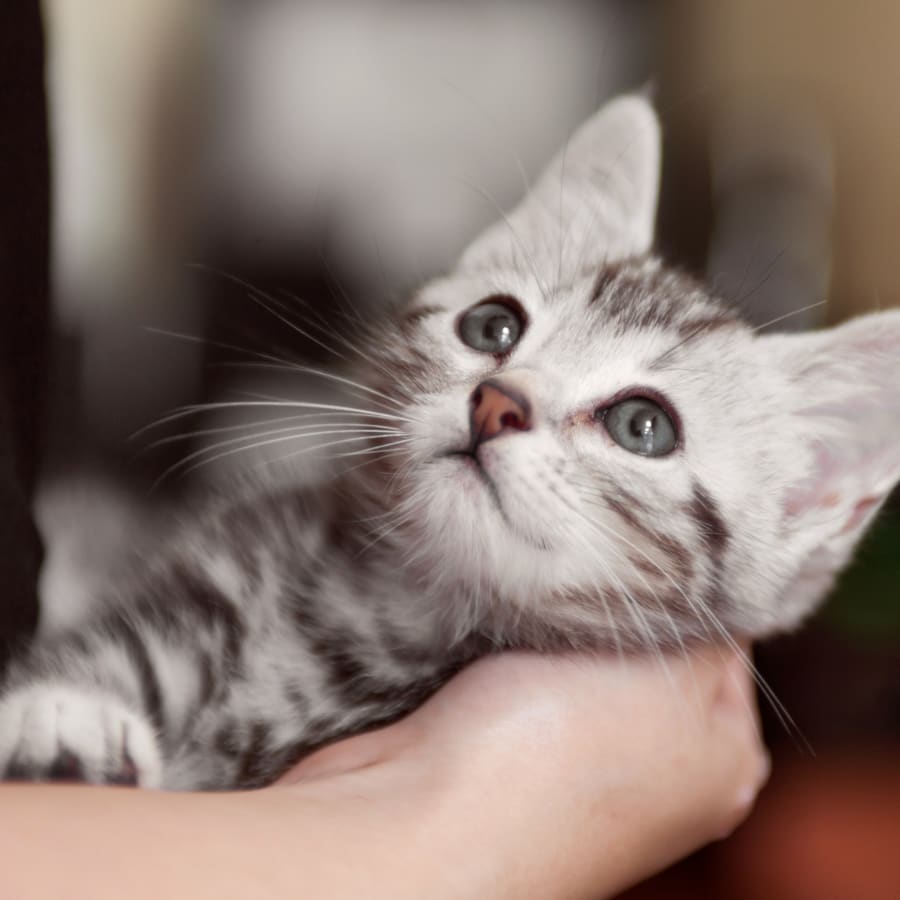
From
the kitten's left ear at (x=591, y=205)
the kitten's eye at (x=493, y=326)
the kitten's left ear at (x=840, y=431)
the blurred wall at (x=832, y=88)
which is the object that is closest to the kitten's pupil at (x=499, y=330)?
the kitten's eye at (x=493, y=326)

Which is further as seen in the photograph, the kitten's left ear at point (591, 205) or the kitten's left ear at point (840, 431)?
the kitten's left ear at point (591, 205)

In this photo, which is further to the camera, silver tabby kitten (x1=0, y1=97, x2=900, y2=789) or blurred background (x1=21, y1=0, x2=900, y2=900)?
blurred background (x1=21, y1=0, x2=900, y2=900)

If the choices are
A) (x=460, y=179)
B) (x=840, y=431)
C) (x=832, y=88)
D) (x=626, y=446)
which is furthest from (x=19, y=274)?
(x=832, y=88)

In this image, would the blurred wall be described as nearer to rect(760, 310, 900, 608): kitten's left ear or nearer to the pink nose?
rect(760, 310, 900, 608): kitten's left ear

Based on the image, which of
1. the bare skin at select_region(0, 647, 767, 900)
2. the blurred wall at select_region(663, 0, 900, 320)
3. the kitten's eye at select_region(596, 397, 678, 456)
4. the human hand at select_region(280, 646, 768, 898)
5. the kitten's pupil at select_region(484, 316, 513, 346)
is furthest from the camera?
the blurred wall at select_region(663, 0, 900, 320)

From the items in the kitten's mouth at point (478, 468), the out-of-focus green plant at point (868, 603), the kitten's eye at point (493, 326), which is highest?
the kitten's eye at point (493, 326)

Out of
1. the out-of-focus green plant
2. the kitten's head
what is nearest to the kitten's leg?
the kitten's head

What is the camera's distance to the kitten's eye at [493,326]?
96 centimetres

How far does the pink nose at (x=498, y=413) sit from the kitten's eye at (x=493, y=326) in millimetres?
156

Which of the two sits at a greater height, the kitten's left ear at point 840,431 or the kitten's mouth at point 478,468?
the kitten's left ear at point 840,431

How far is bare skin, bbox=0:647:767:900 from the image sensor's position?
559 mm

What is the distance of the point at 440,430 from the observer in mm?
833

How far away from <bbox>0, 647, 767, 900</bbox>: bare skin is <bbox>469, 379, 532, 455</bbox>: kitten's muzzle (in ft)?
0.72

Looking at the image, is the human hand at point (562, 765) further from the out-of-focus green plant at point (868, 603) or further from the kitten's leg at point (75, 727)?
the out-of-focus green plant at point (868, 603)
